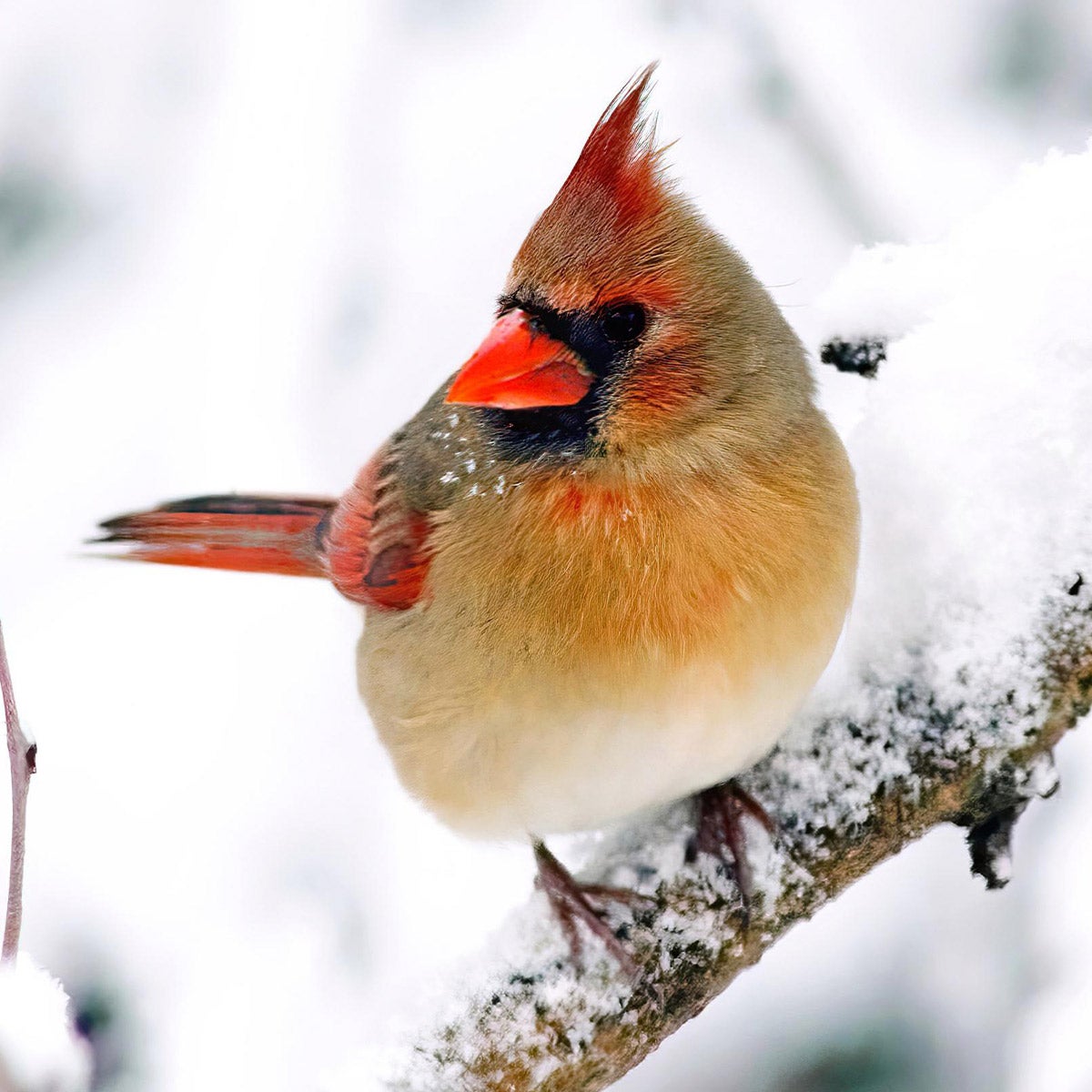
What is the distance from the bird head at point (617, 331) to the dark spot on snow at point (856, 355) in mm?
563

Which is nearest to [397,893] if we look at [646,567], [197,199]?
[646,567]

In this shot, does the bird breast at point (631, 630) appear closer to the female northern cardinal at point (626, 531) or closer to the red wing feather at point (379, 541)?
the female northern cardinal at point (626, 531)

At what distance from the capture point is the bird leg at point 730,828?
2.06 metres

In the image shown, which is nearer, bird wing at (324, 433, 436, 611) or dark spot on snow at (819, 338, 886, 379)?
bird wing at (324, 433, 436, 611)

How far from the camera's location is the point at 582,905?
2029 millimetres

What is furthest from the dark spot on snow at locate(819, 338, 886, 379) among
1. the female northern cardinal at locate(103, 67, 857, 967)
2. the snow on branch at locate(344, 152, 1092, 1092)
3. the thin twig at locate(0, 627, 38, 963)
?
the thin twig at locate(0, 627, 38, 963)

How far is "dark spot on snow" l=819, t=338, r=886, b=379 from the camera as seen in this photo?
247 centimetres

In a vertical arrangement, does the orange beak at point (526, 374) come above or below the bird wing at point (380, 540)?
above

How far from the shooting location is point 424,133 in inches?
175

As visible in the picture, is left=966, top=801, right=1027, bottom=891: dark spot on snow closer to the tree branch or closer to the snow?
the tree branch

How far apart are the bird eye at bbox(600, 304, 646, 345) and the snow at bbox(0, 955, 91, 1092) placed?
1138 millimetres

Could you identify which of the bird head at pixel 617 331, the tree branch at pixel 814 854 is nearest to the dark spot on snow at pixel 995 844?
the tree branch at pixel 814 854

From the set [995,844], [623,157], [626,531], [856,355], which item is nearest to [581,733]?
[626,531]

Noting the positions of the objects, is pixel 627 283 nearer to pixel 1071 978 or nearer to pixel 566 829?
pixel 566 829
